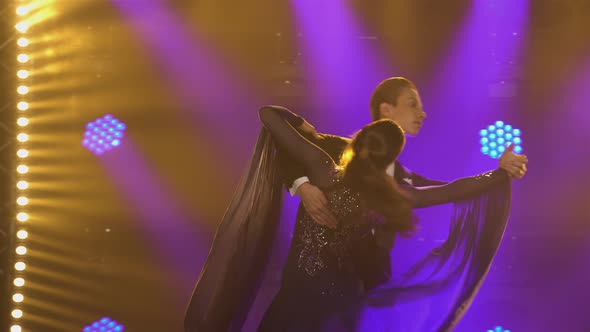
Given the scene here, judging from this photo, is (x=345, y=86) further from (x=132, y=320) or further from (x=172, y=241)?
(x=132, y=320)

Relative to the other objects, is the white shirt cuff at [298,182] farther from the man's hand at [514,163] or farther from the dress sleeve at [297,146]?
the man's hand at [514,163]

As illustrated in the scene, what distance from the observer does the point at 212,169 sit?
16.6 feet

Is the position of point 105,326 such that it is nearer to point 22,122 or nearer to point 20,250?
point 20,250

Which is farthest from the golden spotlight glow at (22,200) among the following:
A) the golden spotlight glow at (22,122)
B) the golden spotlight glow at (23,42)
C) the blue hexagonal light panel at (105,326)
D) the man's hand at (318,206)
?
the man's hand at (318,206)

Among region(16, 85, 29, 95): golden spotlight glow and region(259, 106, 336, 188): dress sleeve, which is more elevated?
region(16, 85, 29, 95): golden spotlight glow

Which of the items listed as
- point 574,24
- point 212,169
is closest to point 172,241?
point 212,169

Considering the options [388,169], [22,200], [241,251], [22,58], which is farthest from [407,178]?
[22,58]

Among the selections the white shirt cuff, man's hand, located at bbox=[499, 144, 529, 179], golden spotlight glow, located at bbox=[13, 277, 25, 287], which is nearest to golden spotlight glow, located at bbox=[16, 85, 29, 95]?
golden spotlight glow, located at bbox=[13, 277, 25, 287]

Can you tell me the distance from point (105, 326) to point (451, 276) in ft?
9.15

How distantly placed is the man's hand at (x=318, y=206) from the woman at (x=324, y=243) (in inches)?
1.9

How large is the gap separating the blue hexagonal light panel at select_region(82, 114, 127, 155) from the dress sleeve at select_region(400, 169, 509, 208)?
9.62 ft

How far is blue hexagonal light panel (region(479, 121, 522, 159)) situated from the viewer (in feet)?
15.6

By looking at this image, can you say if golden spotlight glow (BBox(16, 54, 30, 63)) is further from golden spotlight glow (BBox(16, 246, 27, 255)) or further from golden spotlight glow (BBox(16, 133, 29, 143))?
golden spotlight glow (BBox(16, 246, 27, 255))

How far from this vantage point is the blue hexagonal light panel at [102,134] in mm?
5008
